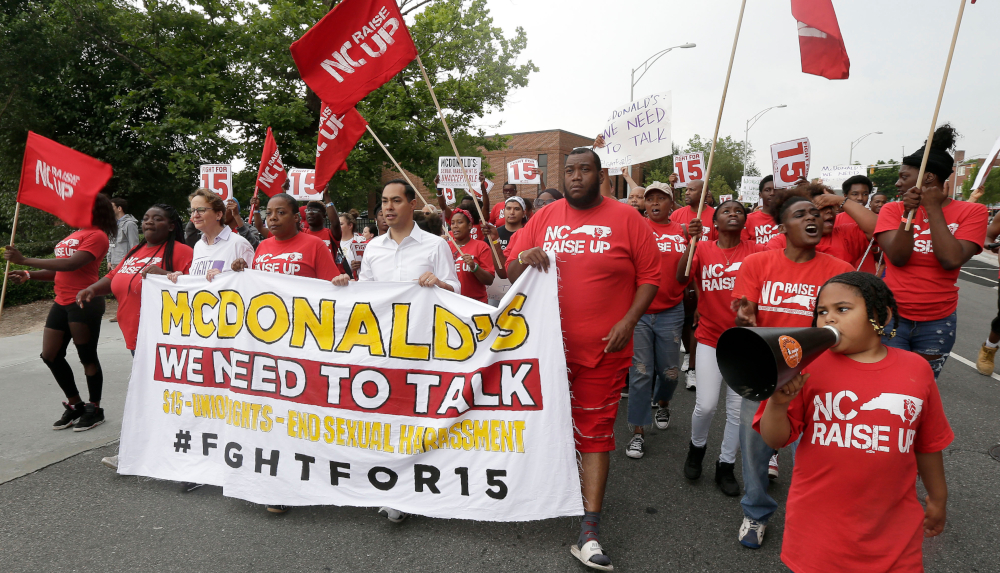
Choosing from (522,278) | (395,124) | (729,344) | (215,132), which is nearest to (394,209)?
(522,278)

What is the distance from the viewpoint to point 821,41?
370 cm

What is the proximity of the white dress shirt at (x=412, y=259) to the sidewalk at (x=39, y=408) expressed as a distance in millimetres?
2771

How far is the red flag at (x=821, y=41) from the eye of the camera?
11.6 feet

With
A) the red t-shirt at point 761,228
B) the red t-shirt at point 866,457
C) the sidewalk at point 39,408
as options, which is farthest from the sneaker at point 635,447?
the sidewalk at point 39,408

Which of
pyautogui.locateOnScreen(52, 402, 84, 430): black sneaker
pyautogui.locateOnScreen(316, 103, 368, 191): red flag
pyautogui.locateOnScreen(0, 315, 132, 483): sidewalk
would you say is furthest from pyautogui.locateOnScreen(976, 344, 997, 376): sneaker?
pyautogui.locateOnScreen(52, 402, 84, 430): black sneaker

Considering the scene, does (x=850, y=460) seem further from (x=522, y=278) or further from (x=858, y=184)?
(x=858, y=184)

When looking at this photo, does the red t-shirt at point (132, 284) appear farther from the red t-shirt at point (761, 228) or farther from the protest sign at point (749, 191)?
the protest sign at point (749, 191)

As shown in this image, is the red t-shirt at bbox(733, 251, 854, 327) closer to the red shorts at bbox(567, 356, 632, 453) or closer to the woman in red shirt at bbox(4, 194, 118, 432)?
the red shorts at bbox(567, 356, 632, 453)

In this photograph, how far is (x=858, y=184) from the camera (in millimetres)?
5797

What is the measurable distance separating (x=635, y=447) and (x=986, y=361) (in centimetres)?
498

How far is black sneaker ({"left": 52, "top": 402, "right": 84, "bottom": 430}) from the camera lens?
184 inches

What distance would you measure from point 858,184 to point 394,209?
16.4ft

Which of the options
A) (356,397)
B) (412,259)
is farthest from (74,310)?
(412,259)

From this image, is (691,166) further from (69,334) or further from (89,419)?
(89,419)
